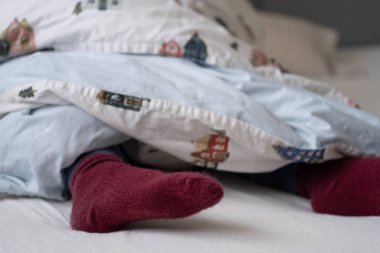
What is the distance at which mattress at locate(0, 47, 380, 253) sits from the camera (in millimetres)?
532

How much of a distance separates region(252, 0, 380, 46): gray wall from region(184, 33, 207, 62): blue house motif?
141 centimetres

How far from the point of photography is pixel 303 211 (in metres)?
0.69

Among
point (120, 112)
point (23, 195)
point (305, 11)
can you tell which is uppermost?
point (120, 112)

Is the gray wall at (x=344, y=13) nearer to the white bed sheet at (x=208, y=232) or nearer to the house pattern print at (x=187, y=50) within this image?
the house pattern print at (x=187, y=50)

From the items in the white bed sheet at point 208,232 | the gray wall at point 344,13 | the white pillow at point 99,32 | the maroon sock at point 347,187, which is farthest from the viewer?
the gray wall at point 344,13

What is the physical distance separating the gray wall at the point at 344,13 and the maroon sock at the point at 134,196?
1.69m

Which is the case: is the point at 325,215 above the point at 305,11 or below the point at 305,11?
above

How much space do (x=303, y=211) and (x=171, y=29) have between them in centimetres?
35

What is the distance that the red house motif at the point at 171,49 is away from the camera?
809 mm

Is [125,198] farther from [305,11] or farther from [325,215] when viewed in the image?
[305,11]

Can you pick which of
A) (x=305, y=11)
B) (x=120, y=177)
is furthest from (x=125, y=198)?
(x=305, y=11)

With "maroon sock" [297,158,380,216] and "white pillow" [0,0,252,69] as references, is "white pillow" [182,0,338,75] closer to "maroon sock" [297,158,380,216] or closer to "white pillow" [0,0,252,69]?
"white pillow" [0,0,252,69]

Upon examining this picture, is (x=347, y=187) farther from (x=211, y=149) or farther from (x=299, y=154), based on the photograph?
(x=211, y=149)

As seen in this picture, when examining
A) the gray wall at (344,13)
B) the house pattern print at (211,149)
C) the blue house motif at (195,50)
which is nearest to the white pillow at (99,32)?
the blue house motif at (195,50)
